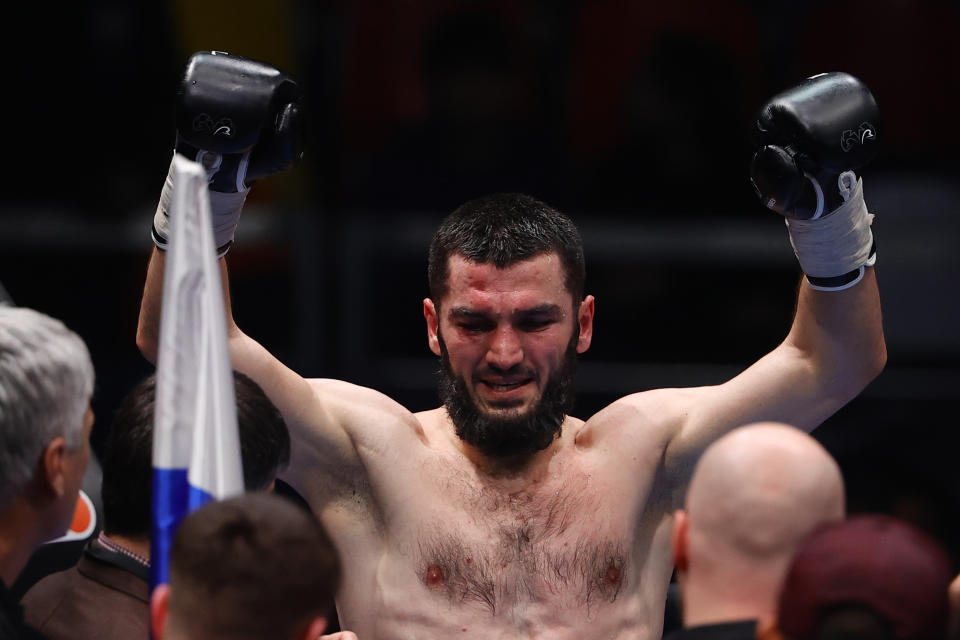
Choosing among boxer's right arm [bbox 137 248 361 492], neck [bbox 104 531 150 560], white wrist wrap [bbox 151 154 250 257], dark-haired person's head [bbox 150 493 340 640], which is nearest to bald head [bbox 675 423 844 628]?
dark-haired person's head [bbox 150 493 340 640]

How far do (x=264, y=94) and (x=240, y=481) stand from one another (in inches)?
33.3

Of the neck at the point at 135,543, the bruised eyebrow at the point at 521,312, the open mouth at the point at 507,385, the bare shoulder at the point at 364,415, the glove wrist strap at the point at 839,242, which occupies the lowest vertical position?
the bare shoulder at the point at 364,415

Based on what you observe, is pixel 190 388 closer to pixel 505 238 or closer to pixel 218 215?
pixel 218 215

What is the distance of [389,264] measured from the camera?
14.5ft

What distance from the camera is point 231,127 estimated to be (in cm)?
238

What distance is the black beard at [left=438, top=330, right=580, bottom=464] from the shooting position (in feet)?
8.60

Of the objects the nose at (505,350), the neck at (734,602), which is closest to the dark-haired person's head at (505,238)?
the nose at (505,350)

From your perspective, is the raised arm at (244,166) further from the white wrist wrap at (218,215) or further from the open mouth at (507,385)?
the open mouth at (507,385)

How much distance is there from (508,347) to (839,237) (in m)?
0.65

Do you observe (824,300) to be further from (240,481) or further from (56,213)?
(56,213)

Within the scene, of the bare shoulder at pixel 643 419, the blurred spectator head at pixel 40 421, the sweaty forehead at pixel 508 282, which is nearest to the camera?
the blurred spectator head at pixel 40 421

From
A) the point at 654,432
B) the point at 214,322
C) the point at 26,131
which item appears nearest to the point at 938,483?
the point at 654,432

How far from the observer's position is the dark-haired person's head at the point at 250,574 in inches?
59.6

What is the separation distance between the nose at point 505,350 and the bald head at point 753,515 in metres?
0.88
